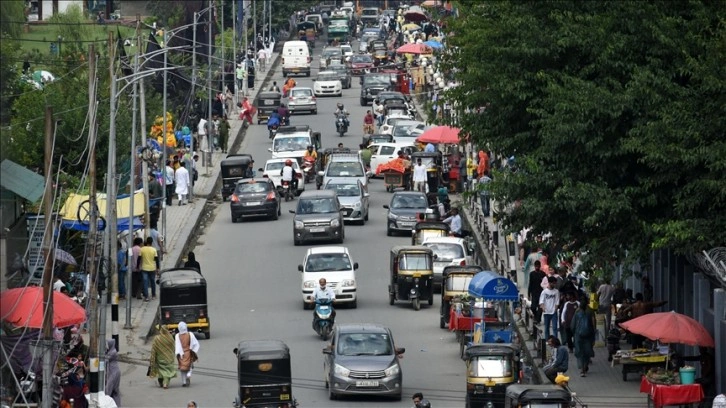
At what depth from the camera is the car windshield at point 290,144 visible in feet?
208

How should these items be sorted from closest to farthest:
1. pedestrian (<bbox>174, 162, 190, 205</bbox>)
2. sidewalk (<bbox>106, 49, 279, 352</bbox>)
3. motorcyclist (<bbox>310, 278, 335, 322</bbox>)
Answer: motorcyclist (<bbox>310, 278, 335, 322</bbox>), sidewalk (<bbox>106, 49, 279, 352</bbox>), pedestrian (<bbox>174, 162, 190, 205</bbox>)

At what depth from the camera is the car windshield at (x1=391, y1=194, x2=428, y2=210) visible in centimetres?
5194

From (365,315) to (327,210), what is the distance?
9.08 metres

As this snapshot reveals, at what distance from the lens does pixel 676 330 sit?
99.1 ft

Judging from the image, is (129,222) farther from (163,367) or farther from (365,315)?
(163,367)

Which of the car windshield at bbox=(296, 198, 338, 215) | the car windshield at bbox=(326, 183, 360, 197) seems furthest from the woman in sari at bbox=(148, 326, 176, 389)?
the car windshield at bbox=(326, 183, 360, 197)

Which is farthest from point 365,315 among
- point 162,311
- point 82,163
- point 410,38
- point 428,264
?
point 410,38

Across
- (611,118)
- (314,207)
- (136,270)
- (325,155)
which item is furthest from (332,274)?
(325,155)

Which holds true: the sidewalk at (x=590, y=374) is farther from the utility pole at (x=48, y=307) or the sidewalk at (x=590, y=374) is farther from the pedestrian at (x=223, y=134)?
the pedestrian at (x=223, y=134)

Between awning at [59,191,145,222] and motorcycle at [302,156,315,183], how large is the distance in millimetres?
15852

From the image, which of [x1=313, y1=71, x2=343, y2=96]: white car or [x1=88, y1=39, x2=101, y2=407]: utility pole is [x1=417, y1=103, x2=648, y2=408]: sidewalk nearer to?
[x1=88, y1=39, x2=101, y2=407]: utility pole

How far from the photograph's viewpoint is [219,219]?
5606 centimetres

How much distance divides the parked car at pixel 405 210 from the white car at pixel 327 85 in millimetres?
35093

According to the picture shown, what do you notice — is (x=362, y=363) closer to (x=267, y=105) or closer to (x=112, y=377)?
(x=112, y=377)
